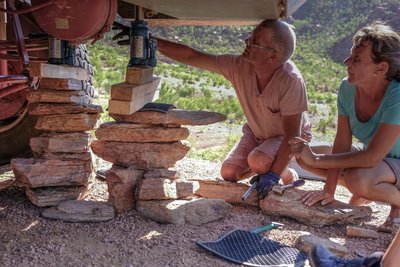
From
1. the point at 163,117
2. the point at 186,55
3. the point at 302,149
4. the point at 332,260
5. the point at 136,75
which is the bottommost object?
the point at 332,260

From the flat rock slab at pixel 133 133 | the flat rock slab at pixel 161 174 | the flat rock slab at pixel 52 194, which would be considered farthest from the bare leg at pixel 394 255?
the flat rock slab at pixel 52 194

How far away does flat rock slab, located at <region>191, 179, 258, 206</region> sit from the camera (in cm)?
388

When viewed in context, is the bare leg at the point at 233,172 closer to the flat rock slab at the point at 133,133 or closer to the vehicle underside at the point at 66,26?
the flat rock slab at the point at 133,133

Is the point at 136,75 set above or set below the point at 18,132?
above

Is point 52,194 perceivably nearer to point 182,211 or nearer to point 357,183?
point 182,211

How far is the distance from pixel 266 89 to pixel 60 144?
1.35 metres

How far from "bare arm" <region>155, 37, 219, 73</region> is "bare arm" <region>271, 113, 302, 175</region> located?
0.68 m

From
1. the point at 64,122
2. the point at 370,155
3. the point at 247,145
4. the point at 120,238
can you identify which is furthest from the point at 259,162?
the point at 64,122

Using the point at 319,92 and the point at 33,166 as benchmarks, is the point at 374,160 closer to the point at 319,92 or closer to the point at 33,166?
the point at 33,166

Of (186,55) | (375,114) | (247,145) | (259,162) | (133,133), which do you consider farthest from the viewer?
(247,145)

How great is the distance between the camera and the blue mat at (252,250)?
9.52 ft

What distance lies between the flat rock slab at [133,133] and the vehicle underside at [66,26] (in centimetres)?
40

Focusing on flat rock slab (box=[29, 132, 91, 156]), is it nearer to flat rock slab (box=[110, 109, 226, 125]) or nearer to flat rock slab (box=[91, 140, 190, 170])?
flat rock slab (box=[91, 140, 190, 170])

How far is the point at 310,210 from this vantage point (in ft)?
11.6
